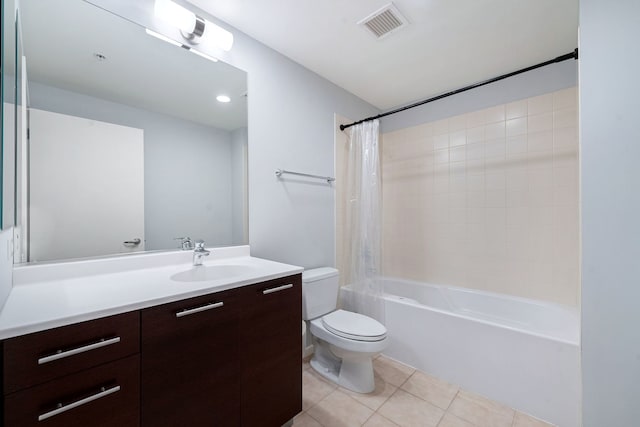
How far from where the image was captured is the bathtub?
1457mm

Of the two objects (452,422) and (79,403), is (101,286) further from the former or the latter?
(452,422)

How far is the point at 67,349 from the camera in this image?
28.4 inches

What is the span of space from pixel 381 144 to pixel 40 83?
2.70m

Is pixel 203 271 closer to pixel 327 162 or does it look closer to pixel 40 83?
pixel 40 83

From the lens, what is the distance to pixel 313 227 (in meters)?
2.20

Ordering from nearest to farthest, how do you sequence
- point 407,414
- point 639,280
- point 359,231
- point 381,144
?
1. point 639,280
2. point 407,414
3. point 359,231
4. point 381,144

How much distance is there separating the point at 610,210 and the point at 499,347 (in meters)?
1.02

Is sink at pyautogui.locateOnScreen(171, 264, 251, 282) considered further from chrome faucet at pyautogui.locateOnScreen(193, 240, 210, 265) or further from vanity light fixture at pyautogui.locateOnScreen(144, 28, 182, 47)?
vanity light fixture at pyautogui.locateOnScreen(144, 28, 182, 47)

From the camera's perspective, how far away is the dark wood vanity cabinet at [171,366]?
2.25 feet

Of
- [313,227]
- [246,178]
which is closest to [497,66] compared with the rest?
[313,227]

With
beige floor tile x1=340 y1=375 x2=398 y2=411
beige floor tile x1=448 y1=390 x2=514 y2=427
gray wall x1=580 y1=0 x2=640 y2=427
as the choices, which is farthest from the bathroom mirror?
gray wall x1=580 y1=0 x2=640 y2=427

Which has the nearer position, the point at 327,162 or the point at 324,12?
the point at 324,12

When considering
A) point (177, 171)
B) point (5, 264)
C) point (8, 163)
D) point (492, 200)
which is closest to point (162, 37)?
point (177, 171)

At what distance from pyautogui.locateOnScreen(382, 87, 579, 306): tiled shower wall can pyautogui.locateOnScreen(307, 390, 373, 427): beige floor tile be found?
1461 millimetres
